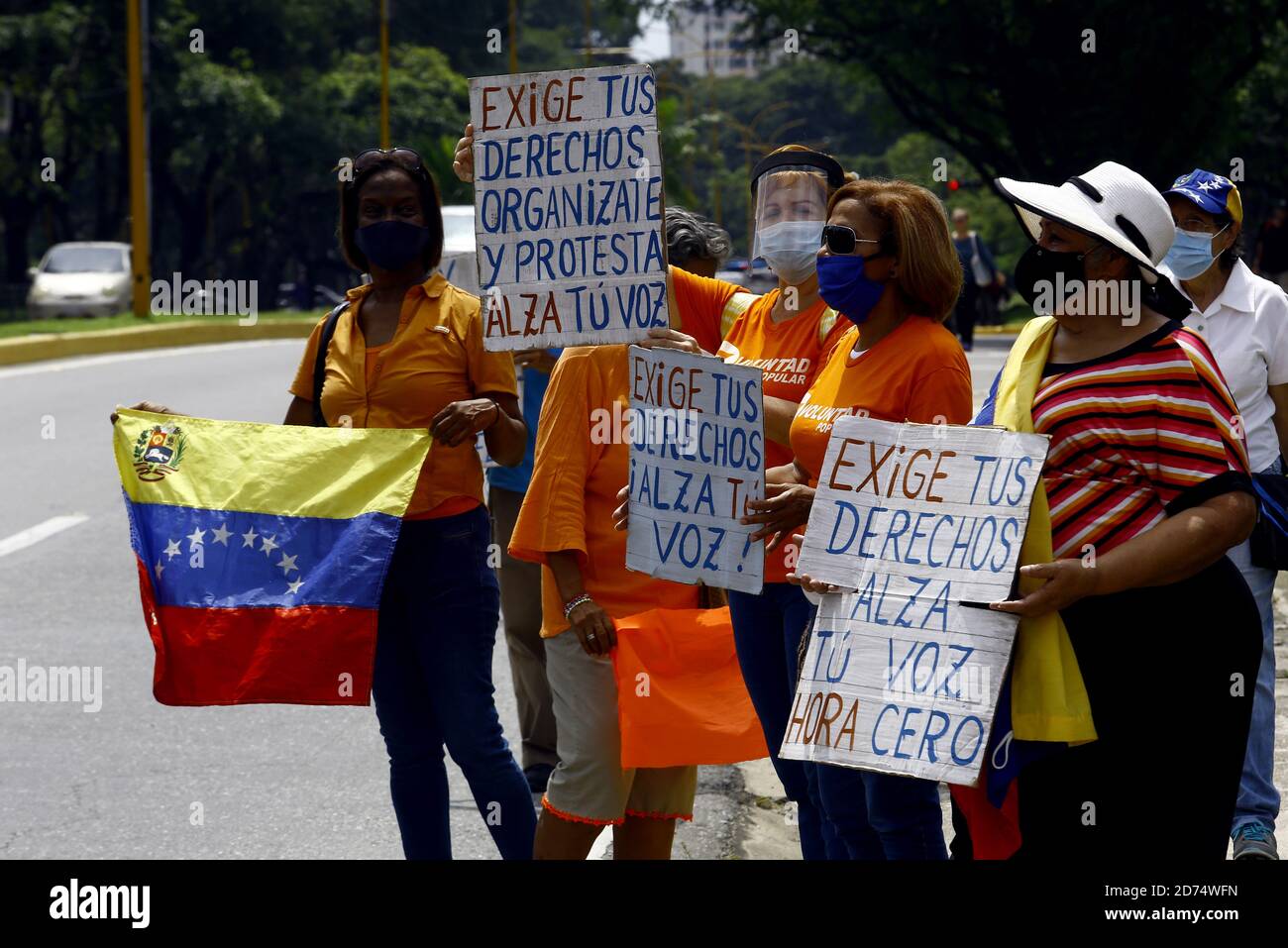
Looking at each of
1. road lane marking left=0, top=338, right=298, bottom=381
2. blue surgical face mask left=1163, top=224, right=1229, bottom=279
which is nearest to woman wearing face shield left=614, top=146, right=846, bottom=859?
blue surgical face mask left=1163, top=224, right=1229, bottom=279

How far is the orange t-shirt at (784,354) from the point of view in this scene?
429 centimetres

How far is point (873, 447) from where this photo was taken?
3.66 meters

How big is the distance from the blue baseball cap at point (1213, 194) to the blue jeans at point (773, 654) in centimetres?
192

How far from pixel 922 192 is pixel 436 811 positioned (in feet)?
6.37

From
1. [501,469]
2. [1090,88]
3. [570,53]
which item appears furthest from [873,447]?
[570,53]

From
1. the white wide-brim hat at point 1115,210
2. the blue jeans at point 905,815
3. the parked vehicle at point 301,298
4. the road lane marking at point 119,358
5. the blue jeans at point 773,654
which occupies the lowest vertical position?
the parked vehicle at point 301,298

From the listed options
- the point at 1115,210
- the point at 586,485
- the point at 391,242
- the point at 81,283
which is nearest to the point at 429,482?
Result: the point at 586,485

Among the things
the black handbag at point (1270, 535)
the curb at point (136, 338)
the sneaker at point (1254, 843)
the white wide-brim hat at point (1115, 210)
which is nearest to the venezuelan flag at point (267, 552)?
the white wide-brim hat at point (1115, 210)

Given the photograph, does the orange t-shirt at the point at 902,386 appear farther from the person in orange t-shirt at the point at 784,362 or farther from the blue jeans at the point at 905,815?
the blue jeans at the point at 905,815

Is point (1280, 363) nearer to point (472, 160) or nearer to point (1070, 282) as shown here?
point (1070, 282)

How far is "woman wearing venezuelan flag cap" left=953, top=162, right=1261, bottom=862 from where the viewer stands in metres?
3.37

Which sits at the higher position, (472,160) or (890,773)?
(472,160)

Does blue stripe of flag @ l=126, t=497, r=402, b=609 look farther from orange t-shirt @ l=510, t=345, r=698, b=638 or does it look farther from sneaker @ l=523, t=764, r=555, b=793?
sneaker @ l=523, t=764, r=555, b=793

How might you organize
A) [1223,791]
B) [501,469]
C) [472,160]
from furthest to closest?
[501,469] < [472,160] < [1223,791]
